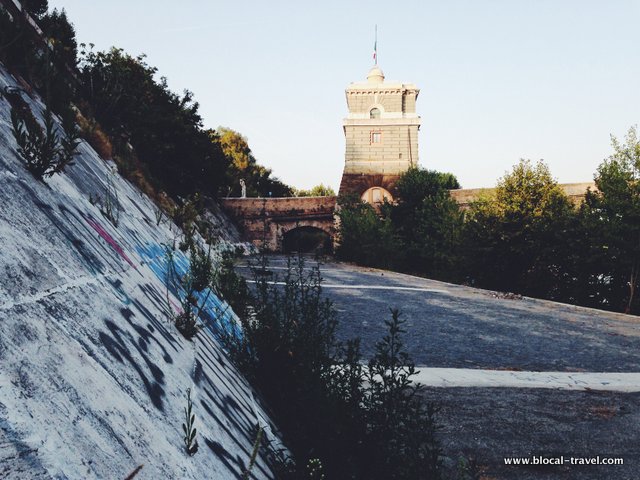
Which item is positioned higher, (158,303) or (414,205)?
(414,205)

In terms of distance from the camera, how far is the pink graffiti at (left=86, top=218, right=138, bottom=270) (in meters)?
1.94

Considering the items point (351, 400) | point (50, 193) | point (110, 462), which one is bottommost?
point (351, 400)

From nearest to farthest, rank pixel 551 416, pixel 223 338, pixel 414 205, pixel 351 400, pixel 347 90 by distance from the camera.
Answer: pixel 351 400 → pixel 223 338 → pixel 551 416 → pixel 414 205 → pixel 347 90

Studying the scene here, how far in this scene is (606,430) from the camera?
11.4ft

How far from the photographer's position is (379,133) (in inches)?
1414

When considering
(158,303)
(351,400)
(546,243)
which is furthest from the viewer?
(546,243)

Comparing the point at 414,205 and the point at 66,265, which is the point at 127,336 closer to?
the point at 66,265

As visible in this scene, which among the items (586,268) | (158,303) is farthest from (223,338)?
(586,268)

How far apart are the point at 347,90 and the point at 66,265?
37496 mm

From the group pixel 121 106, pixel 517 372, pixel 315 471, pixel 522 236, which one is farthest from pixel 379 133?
pixel 315 471

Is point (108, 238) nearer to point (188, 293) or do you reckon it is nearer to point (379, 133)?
point (188, 293)

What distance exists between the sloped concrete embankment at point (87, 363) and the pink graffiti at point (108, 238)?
0.01 metres

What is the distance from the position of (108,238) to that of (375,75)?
40310 millimetres

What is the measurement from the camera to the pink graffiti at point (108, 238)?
76.5 inches
